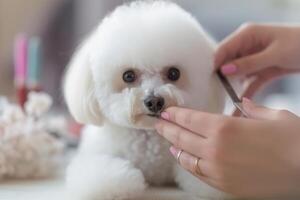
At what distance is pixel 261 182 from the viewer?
0.72 m

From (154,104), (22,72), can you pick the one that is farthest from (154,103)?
(22,72)

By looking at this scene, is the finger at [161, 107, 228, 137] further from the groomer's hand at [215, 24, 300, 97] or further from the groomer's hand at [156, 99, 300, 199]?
the groomer's hand at [215, 24, 300, 97]

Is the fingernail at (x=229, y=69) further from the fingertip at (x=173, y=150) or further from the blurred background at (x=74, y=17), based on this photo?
the blurred background at (x=74, y=17)

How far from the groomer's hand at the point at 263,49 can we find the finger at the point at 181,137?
33 centimetres

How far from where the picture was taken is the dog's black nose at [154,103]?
Answer: 807 mm

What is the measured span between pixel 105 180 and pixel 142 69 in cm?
17

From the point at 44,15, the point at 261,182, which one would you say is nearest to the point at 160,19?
the point at 261,182

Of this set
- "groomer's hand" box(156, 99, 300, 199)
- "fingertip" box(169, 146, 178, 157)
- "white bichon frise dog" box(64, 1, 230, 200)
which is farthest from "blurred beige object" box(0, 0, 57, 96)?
"groomer's hand" box(156, 99, 300, 199)

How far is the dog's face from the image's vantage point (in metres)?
0.83

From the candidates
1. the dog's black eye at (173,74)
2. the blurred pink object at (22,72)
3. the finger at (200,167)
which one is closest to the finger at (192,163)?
the finger at (200,167)

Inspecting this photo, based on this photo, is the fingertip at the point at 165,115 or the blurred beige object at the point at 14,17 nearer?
the fingertip at the point at 165,115

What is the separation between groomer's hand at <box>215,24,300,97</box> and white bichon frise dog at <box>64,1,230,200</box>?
0.68 ft

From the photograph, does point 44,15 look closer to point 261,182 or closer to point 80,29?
point 80,29

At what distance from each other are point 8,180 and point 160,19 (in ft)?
1.41
